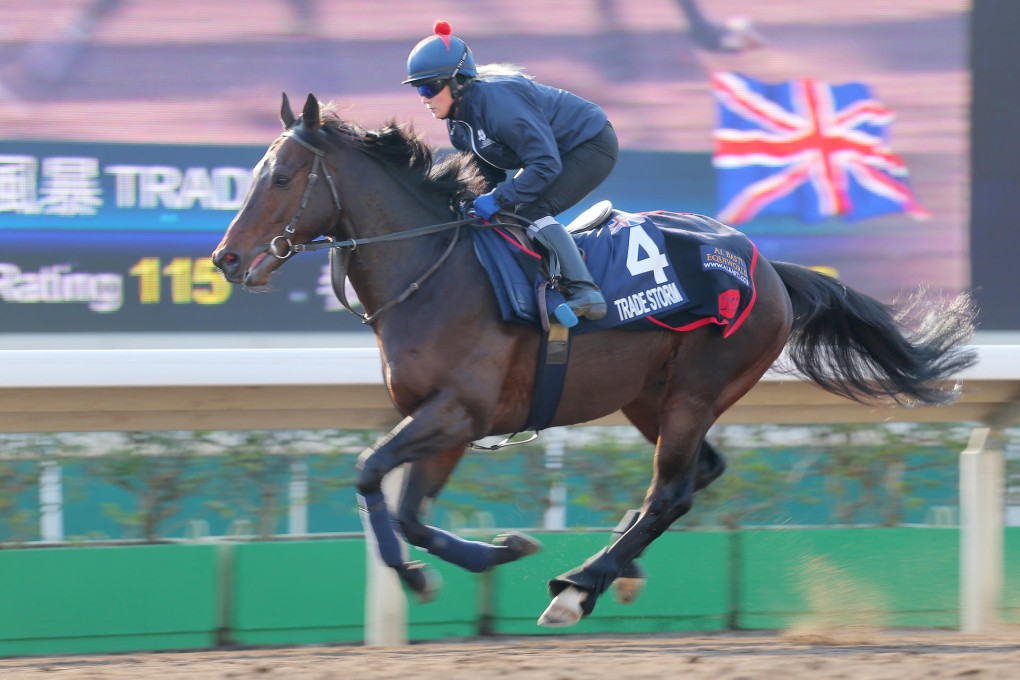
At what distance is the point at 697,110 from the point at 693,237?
5.99 feet

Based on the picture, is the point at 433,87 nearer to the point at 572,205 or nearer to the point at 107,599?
the point at 572,205

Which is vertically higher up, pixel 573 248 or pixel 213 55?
pixel 213 55

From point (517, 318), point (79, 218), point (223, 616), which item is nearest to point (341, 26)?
point (79, 218)

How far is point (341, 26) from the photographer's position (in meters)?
5.60

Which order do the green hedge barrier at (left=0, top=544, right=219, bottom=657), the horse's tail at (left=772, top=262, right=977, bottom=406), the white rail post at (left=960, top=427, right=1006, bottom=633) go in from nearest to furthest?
the horse's tail at (left=772, top=262, right=977, bottom=406) → the green hedge barrier at (left=0, top=544, right=219, bottom=657) → the white rail post at (left=960, top=427, right=1006, bottom=633)

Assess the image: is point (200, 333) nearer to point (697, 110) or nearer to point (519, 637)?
point (519, 637)

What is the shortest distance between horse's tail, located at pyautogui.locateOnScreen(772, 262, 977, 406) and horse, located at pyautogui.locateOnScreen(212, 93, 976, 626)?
0.55ft

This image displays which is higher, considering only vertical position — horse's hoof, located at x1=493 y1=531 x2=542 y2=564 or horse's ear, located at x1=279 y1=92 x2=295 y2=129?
horse's ear, located at x1=279 y1=92 x2=295 y2=129

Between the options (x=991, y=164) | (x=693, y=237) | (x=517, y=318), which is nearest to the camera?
(x=517, y=318)

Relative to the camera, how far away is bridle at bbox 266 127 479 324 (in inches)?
147

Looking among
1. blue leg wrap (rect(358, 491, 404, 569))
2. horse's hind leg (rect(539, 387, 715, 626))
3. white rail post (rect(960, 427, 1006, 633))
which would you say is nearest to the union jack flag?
white rail post (rect(960, 427, 1006, 633))

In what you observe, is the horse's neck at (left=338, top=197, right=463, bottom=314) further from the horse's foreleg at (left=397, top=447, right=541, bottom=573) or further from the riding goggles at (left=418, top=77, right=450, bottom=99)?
the horse's foreleg at (left=397, top=447, right=541, bottom=573)

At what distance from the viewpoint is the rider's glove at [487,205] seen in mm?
3914

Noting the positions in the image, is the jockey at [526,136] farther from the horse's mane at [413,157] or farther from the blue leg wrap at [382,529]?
the blue leg wrap at [382,529]
